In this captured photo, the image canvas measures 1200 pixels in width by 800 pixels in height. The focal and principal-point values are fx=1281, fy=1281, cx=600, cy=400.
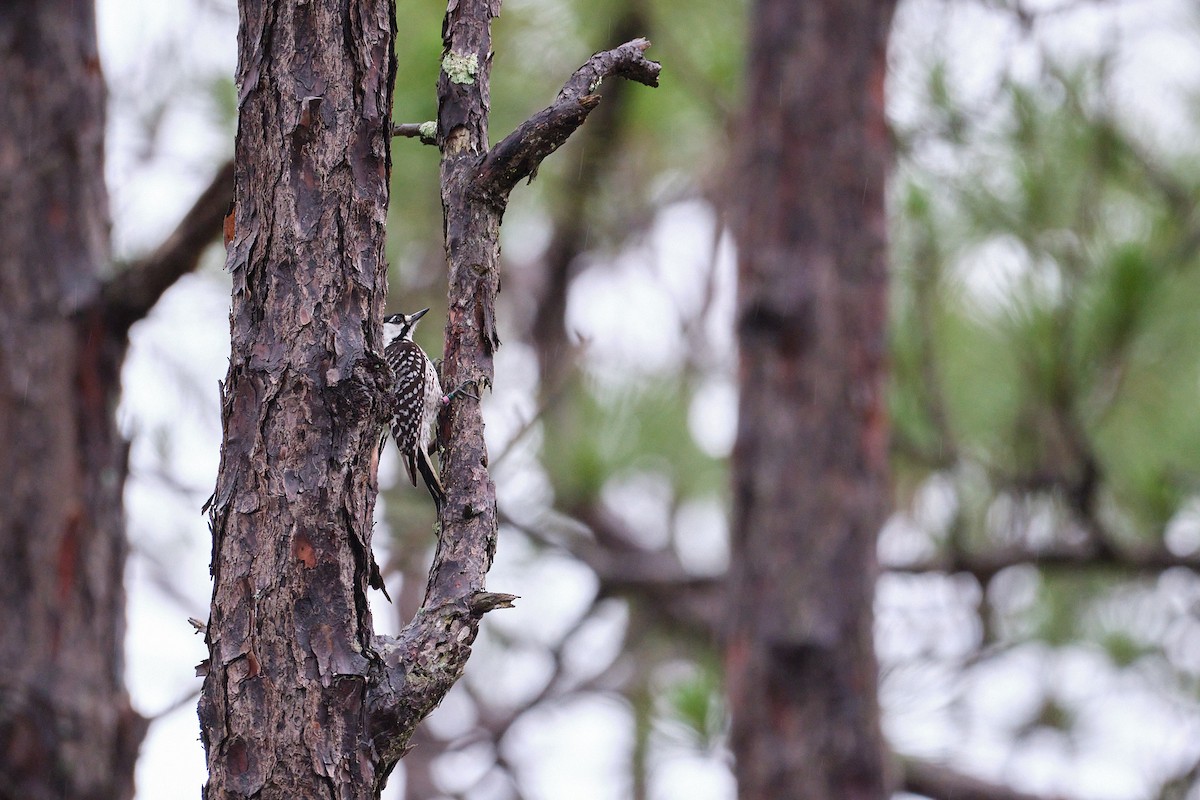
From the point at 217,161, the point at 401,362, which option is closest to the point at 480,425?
the point at 401,362

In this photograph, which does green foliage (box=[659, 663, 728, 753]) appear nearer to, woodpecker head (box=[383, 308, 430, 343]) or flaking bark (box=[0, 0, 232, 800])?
woodpecker head (box=[383, 308, 430, 343])

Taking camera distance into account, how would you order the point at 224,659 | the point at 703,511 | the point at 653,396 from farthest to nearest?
the point at 703,511, the point at 653,396, the point at 224,659

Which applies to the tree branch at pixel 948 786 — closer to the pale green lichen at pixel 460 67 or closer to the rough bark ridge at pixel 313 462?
the rough bark ridge at pixel 313 462

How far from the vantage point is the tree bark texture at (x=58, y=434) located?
2850 millimetres

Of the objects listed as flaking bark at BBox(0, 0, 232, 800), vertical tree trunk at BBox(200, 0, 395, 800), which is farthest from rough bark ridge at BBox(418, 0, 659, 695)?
flaking bark at BBox(0, 0, 232, 800)

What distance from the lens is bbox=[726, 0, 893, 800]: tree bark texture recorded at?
405cm

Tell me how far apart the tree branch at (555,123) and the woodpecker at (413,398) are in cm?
211

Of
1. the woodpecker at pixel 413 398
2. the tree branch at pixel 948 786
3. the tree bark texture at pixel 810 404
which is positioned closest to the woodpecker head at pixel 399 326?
the woodpecker at pixel 413 398

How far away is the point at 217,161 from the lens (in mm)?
4512

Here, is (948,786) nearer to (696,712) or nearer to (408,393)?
(696,712)

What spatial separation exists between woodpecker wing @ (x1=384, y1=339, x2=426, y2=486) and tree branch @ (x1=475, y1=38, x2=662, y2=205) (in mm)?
2165

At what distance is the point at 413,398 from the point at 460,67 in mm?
2207

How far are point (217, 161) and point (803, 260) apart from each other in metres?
2.08

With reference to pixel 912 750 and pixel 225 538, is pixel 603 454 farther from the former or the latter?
pixel 225 538
